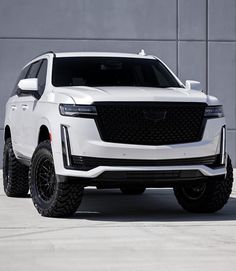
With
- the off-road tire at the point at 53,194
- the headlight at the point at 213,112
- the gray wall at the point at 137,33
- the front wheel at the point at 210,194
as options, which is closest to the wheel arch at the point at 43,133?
the off-road tire at the point at 53,194

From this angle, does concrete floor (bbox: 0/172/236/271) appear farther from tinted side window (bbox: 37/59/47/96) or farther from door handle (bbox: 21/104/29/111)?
tinted side window (bbox: 37/59/47/96)

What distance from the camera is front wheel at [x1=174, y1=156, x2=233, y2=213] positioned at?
31.9 ft

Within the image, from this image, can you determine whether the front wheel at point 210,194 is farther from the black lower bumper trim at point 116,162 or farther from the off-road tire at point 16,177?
the off-road tire at point 16,177

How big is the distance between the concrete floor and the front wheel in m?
0.15

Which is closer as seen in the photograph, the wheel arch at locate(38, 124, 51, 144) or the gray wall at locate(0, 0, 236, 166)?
the wheel arch at locate(38, 124, 51, 144)

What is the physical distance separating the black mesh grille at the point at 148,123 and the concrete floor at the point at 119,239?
849 millimetres

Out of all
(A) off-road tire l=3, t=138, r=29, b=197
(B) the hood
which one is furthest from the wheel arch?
(A) off-road tire l=3, t=138, r=29, b=197

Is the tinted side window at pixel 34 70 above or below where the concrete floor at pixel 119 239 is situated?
above

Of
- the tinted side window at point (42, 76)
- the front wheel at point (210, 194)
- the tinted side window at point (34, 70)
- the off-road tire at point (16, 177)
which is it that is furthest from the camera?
the off-road tire at point (16, 177)

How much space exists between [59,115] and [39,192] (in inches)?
38.6

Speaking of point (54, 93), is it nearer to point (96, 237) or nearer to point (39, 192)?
point (39, 192)

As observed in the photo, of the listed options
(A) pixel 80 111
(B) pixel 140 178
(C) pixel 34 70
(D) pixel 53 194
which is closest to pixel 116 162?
(B) pixel 140 178

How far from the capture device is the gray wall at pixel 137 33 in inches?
750

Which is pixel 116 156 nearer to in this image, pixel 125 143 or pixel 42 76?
pixel 125 143
